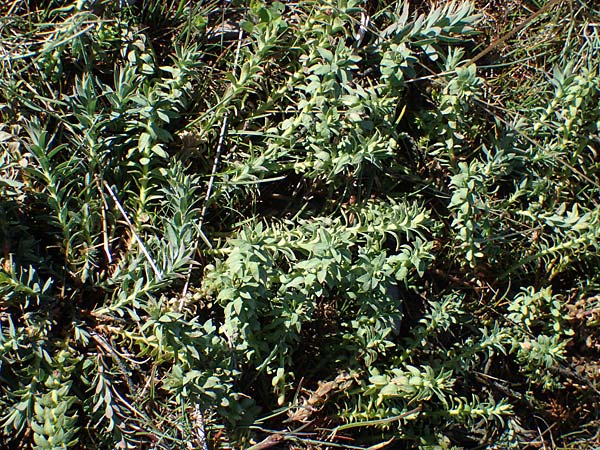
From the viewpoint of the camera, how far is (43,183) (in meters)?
2.79

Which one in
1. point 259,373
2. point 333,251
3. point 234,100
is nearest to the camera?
point 333,251

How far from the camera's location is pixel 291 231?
274 centimetres

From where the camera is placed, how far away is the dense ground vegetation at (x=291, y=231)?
2.57m

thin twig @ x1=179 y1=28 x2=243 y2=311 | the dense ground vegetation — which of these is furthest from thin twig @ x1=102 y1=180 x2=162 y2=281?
thin twig @ x1=179 y1=28 x2=243 y2=311

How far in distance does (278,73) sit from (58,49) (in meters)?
1.01

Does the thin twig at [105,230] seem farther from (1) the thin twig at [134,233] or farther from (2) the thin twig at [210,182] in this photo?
(2) the thin twig at [210,182]

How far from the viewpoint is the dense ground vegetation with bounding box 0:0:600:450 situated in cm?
257

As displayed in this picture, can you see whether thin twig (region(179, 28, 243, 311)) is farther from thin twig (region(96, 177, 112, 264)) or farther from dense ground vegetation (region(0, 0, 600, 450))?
thin twig (region(96, 177, 112, 264))

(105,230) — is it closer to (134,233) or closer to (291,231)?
(134,233)

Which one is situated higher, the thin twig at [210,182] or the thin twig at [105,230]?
the thin twig at [210,182]

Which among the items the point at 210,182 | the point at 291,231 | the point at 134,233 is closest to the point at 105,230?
the point at 134,233

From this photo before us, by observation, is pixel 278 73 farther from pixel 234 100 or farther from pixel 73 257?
pixel 73 257

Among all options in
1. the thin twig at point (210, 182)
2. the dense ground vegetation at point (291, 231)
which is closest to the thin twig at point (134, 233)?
the dense ground vegetation at point (291, 231)

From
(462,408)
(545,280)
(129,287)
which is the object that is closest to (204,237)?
(129,287)
